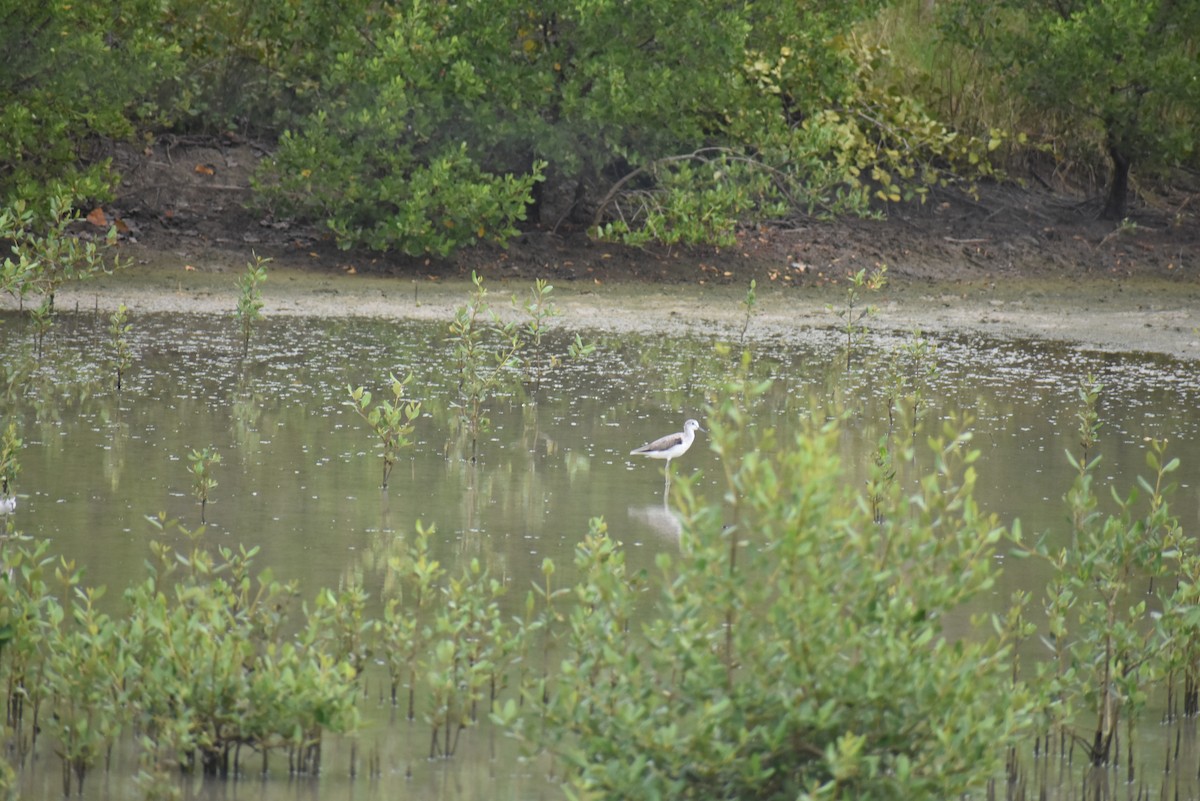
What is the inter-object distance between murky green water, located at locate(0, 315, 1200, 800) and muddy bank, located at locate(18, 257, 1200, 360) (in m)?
0.63

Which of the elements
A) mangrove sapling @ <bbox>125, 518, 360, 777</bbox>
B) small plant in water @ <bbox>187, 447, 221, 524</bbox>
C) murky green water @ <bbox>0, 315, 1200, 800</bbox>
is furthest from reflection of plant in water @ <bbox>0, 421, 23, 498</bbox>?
mangrove sapling @ <bbox>125, 518, 360, 777</bbox>

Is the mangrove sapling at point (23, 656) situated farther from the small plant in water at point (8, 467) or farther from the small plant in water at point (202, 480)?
the small plant in water at point (202, 480)

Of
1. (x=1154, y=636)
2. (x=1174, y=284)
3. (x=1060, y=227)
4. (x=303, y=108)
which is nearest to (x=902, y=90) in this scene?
(x=1060, y=227)

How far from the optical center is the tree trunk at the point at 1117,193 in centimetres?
Answer: 1748

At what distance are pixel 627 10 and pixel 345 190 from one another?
9.55ft

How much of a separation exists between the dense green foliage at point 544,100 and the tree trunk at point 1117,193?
0.61ft

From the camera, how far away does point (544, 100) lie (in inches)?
593

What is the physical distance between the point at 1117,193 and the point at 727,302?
5.38m

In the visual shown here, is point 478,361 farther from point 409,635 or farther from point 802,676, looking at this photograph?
point 802,676

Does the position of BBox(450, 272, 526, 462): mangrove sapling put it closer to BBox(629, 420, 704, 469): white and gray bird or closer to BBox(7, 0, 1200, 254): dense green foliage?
BBox(629, 420, 704, 469): white and gray bird

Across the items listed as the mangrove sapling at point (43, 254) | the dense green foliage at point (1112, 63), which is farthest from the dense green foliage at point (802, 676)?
the dense green foliage at point (1112, 63)

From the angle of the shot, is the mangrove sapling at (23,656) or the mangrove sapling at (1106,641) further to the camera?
the mangrove sapling at (1106,641)

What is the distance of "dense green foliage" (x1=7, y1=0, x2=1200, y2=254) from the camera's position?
1438 cm

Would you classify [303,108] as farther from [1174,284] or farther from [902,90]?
Result: [1174,284]
